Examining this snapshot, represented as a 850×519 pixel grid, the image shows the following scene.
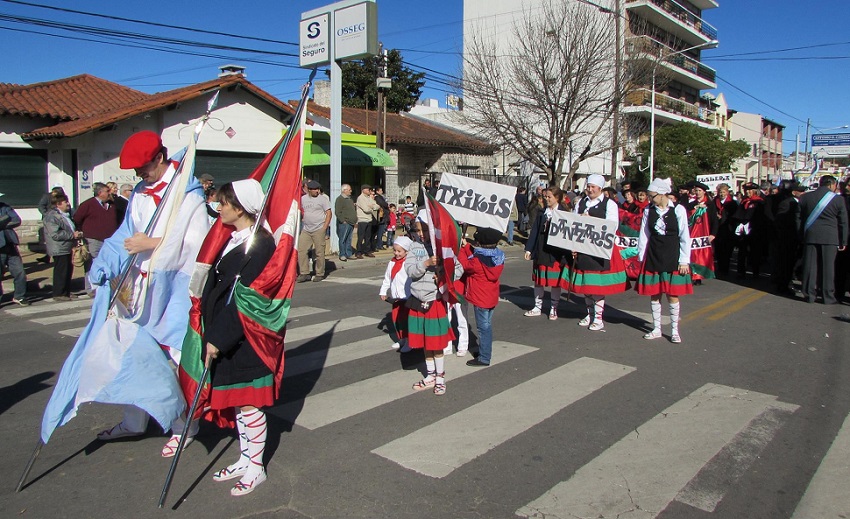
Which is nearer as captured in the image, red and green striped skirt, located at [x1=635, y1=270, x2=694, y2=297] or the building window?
red and green striped skirt, located at [x1=635, y1=270, x2=694, y2=297]

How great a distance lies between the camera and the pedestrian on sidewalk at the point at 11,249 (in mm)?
9517

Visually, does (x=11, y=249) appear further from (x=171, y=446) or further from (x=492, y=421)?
(x=492, y=421)

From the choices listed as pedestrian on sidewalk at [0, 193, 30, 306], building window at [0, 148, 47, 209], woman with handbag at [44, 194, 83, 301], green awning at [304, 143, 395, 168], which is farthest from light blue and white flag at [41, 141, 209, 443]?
green awning at [304, 143, 395, 168]

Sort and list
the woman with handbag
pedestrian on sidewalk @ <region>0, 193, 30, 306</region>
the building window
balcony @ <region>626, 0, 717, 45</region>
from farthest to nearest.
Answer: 1. balcony @ <region>626, 0, 717, 45</region>
2. the building window
3. the woman with handbag
4. pedestrian on sidewalk @ <region>0, 193, 30, 306</region>

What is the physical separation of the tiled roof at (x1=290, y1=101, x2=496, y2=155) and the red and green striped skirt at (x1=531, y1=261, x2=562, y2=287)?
15.4m

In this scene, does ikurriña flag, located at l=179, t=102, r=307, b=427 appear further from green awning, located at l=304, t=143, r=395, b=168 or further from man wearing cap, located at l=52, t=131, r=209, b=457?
green awning, located at l=304, t=143, r=395, b=168

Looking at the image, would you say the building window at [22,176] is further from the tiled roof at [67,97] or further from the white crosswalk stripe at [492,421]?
the white crosswalk stripe at [492,421]

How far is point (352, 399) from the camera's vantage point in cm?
536

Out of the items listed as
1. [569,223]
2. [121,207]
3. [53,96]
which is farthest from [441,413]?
[53,96]

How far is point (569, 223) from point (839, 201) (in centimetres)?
508

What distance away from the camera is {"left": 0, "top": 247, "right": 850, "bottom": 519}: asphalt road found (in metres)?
3.61

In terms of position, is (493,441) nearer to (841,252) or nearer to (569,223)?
(569,223)

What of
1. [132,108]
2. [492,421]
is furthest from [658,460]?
[132,108]

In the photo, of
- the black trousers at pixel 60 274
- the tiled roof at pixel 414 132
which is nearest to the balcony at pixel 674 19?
the tiled roof at pixel 414 132
